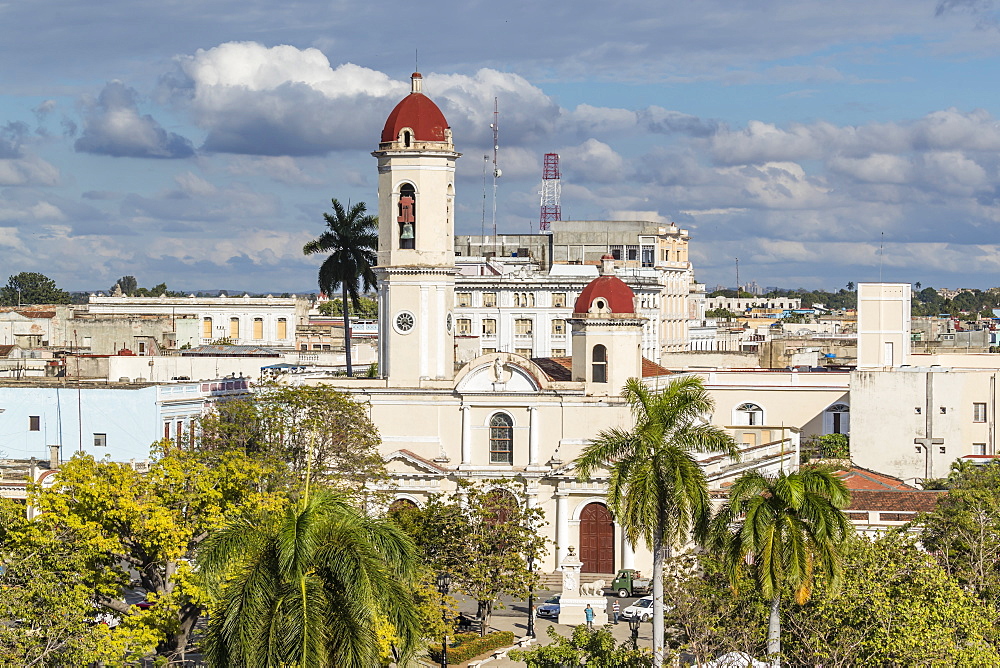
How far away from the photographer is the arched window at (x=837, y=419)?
93312 millimetres

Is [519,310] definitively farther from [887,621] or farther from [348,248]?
[887,621]

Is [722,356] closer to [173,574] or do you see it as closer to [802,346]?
[802,346]

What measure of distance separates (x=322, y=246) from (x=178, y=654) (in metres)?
40.8

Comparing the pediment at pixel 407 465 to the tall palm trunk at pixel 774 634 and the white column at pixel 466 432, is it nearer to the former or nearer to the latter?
the white column at pixel 466 432

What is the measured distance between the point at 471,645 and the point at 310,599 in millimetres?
24657

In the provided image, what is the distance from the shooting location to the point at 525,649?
56.7 meters

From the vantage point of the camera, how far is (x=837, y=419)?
93625 millimetres

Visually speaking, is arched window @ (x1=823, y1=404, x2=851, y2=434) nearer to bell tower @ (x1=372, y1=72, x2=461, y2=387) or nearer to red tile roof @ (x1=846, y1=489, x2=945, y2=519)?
red tile roof @ (x1=846, y1=489, x2=945, y2=519)

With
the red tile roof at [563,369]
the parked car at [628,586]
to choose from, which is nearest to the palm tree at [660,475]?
the parked car at [628,586]

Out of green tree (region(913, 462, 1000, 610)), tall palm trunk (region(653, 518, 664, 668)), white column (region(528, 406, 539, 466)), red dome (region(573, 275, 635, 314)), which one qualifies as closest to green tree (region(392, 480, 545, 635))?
white column (region(528, 406, 539, 466))

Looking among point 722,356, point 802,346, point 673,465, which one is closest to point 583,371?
point 673,465

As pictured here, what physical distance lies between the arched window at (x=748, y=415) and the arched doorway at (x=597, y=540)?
23.5 metres

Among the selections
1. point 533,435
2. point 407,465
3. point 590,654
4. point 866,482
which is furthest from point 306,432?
point 590,654

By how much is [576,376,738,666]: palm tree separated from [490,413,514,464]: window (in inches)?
1192
